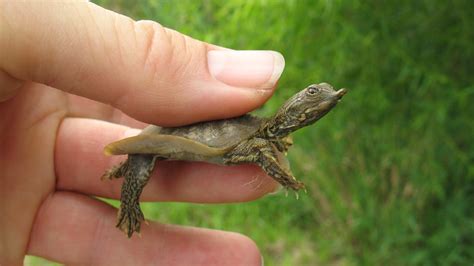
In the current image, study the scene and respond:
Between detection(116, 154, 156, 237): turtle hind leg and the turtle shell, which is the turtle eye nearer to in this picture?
the turtle shell

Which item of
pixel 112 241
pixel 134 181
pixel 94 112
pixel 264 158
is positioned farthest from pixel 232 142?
pixel 94 112

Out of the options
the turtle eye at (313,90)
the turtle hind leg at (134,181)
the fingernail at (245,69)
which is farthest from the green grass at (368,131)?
the turtle hind leg at (134,181)

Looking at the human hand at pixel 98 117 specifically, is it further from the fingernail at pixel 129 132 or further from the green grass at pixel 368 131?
the green grass at pixel 368 131

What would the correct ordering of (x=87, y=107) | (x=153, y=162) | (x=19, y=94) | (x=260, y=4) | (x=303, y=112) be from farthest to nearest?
(x=260, y=4)
(x=87, y=107)
(x=19, y=94)
(x=153, y=162)
(x=303, y=112)

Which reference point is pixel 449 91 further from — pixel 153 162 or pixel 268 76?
pixel 153 162

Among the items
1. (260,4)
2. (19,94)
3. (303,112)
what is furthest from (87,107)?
(303,112)

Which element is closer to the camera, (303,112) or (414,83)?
(303,112)
